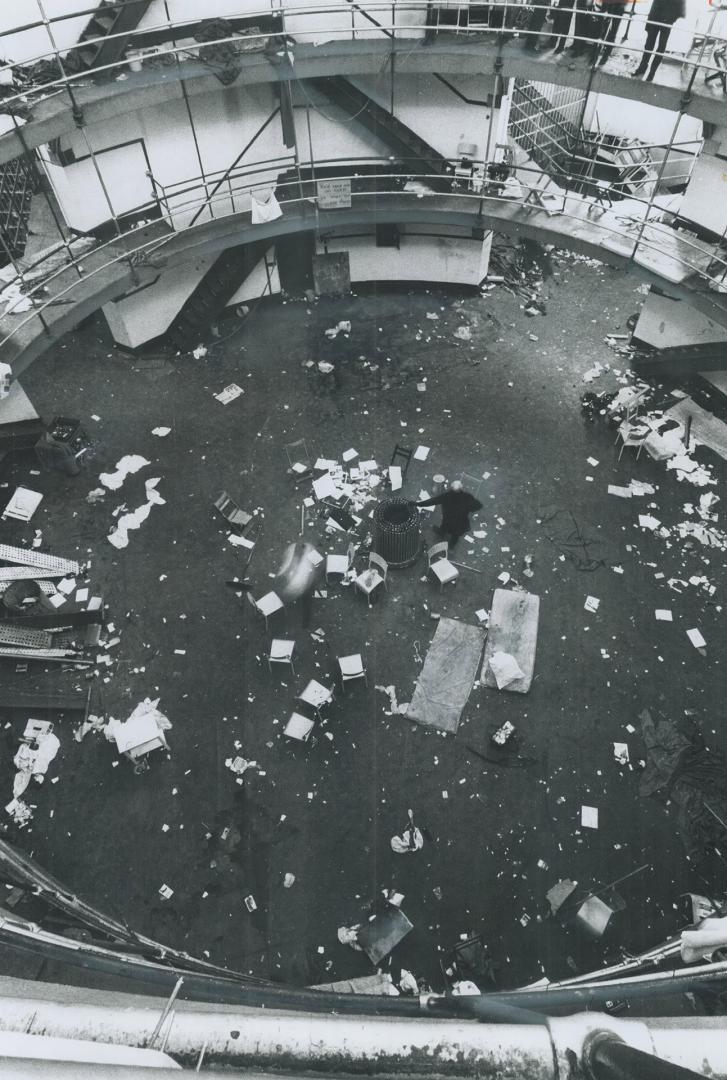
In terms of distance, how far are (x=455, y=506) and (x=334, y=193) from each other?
7.04 metres

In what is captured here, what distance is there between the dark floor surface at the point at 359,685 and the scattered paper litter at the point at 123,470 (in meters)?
0.22

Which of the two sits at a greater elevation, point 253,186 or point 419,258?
point 253,186

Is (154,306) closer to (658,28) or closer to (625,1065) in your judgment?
(658,28)

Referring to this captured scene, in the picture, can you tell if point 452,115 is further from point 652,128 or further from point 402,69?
point 652,128

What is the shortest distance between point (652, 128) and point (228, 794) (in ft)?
65.8

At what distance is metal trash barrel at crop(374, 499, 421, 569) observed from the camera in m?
10.8

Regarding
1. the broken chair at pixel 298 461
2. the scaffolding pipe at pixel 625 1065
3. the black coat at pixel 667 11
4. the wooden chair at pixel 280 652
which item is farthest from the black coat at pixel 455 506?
the scaffolding pipe at pixel 625 1065

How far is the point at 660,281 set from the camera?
476 inches

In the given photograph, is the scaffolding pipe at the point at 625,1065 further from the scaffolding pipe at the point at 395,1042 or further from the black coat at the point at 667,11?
the black coat at the point at 667,11

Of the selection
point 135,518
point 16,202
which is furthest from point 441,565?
point 16,202

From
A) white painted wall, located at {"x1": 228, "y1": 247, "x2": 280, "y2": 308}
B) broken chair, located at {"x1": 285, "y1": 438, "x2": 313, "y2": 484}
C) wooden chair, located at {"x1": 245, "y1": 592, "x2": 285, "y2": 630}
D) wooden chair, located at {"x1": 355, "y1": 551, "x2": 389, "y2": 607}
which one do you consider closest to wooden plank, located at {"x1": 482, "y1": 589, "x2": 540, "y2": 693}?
wooden chair, located at {"x1": 355, "y1": 551, "x2": 389, "y2": 607}

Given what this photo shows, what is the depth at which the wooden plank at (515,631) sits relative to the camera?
10055mm

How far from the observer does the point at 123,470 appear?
12.8 meters

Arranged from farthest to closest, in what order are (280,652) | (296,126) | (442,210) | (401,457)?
(296,126) < (442,210) < (401,457) < (280,652)
